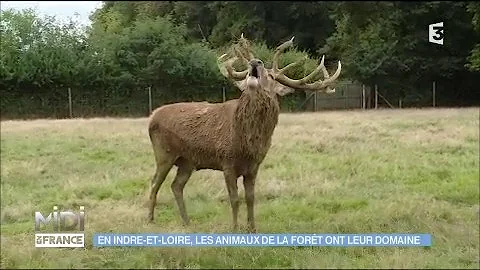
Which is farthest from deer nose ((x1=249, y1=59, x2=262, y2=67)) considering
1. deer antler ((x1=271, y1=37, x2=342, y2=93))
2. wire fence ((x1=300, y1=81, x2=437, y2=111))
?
wire fence ((x1=300, y1=81, x2=437, y2=111))

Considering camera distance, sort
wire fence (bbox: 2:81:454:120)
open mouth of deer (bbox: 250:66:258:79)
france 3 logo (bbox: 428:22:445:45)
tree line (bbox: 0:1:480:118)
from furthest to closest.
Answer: open mouth of deer (bbox: 250:66:258:79) → wire fence (bbox: 2:81:454:120) → france 3 logo (bbox: 428:22:445:45) → tree line (bbox: 0:1:480:118)

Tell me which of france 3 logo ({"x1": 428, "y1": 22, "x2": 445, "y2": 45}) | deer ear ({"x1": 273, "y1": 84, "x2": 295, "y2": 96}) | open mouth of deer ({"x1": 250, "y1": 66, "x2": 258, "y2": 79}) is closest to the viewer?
france 3 logo ({"x1": 428, "y1": 22, "x2": 445, "y2": 45})

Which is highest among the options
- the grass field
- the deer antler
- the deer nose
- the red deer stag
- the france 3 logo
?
the france 3 logo

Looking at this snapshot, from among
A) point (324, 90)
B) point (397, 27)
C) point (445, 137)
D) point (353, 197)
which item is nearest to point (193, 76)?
point (324, 90)

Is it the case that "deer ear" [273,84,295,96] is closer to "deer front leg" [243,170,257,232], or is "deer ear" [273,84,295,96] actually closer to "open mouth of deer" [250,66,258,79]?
"open mouth of deer" [250,66,258,79]

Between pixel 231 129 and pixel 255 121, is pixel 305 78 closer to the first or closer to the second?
pixel 255 121

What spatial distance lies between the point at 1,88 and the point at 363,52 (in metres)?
2.58

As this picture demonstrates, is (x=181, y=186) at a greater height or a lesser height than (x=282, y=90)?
lesser

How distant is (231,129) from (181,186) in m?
1.07

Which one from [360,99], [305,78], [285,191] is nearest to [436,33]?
[360,99]

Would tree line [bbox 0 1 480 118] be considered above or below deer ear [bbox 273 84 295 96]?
above

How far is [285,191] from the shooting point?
319 inches

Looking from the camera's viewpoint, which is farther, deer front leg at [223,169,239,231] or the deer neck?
deer front leg at [223,169,239,231]

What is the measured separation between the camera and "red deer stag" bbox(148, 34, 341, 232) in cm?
543
